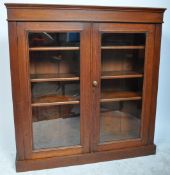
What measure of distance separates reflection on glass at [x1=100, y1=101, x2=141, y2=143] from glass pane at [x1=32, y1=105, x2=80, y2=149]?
0.82ft

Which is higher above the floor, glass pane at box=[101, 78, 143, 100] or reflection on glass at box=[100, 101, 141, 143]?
glass pane at box=[101, 78, 143, 100]

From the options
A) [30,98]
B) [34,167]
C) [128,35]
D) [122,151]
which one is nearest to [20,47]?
[30,98]

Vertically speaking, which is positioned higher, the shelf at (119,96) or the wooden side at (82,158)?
the shelf at (119,96)

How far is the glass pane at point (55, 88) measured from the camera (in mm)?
1940

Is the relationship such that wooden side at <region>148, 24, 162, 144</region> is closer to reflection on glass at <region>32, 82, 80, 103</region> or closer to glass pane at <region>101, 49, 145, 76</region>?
glass pane at <region>101, 49, 145, 76</region>

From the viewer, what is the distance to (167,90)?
9.23 feet

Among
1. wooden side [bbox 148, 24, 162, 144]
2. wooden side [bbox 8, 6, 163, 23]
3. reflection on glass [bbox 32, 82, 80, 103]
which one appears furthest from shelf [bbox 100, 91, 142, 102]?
wooden side [bbox 8, 6, 163, 23]

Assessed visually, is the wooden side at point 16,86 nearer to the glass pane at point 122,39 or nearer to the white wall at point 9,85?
the white wall at point 9,85

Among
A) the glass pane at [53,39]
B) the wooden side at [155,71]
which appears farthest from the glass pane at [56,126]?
the wooden side at [155,71]

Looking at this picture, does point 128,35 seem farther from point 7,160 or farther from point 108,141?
point 7,160

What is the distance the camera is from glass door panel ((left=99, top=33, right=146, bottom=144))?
6.82 feet

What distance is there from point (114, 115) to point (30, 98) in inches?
31.7

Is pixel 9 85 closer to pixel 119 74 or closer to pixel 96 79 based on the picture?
pixel 96 79

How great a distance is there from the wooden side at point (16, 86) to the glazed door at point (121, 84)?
2.05ft
